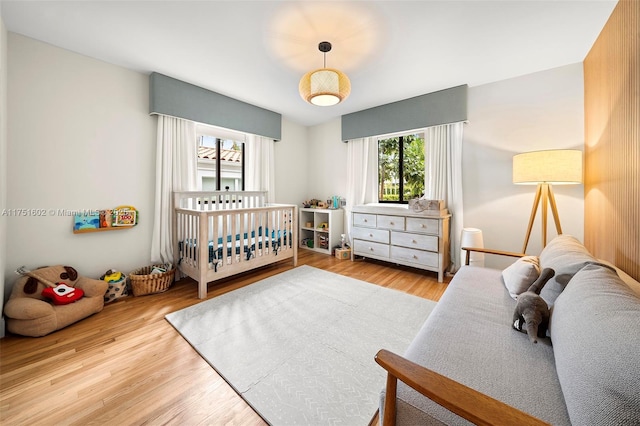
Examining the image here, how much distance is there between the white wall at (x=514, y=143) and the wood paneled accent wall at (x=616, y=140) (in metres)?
0.27

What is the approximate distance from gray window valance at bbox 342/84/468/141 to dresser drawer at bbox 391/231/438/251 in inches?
59.8

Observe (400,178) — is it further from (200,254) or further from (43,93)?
(43,93)

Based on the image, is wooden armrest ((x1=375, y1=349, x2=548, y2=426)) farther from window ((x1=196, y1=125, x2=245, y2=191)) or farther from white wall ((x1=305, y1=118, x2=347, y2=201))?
white wall ((x1=305, y1=118, x2=347, y2=201))

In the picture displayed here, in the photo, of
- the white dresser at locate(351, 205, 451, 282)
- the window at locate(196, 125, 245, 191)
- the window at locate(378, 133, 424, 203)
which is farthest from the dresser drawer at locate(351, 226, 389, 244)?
the window at locate(196, 125, 245, 191)

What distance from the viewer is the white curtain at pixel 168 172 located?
284 cm

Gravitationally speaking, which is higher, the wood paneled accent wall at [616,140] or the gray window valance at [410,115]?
the gray window valance at [410,115]

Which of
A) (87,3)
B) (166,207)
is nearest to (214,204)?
(166,207)

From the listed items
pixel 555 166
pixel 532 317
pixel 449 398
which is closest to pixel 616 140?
pixel 555 166

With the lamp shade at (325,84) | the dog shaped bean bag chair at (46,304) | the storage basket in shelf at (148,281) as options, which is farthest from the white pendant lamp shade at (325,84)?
the dog shaped bean bag chair at (46,304)

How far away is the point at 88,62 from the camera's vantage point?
2416mm

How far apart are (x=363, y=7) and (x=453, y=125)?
6.71ft

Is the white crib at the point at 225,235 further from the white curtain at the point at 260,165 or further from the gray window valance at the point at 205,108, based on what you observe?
the gray window valance at the point at 205,108

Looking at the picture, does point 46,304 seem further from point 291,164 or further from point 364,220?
point 291,164

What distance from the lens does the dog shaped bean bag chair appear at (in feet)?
5.94
